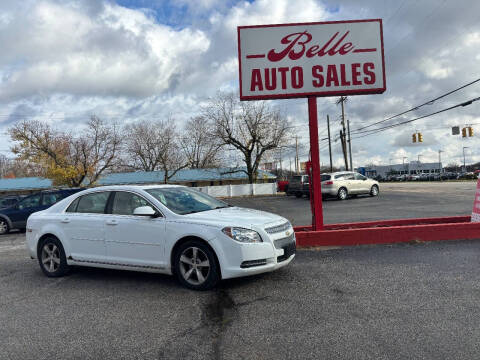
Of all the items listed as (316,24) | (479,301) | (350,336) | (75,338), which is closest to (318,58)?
(316,24)

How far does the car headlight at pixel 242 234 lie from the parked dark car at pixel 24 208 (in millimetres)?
11185

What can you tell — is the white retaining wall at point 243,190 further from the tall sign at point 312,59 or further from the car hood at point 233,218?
the car hood at point 233,218

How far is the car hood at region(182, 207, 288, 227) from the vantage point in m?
4.98

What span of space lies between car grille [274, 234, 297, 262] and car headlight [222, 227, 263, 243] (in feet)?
1.02

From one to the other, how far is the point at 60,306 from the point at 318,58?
272 inches

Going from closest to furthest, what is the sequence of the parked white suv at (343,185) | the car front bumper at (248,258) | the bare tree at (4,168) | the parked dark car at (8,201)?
the car front bumper at (248,258) < the parked dark car at (8,201) < the parked white suv at (343,185) < the bare tree at (4,168)

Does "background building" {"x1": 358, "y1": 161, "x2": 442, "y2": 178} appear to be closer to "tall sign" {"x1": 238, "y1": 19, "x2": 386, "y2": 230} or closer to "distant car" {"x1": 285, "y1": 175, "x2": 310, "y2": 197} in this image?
"distant car" {"x1": 285, "y1": 175, "x2": 310, "y2": 197}

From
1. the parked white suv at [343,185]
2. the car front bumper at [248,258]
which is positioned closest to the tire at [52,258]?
the car front bumper at [248,258]

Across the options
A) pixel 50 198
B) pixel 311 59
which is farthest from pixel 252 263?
pixel 50 198

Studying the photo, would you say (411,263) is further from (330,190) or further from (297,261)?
(330,190)

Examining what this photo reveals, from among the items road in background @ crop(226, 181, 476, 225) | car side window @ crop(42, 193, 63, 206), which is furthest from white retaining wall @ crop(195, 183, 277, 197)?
car side window @ crop(42, 193, 63, 206)

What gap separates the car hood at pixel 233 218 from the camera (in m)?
4.98

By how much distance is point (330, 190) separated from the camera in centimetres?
2228

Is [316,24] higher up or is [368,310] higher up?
[316,24]
